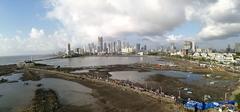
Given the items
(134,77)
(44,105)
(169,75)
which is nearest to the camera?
(44,105)

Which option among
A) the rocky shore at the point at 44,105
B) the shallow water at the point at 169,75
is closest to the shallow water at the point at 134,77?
the shallow water at the point at 169,75

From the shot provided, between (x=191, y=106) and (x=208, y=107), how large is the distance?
240 cm

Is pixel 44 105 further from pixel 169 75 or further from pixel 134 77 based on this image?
pixel 169 75

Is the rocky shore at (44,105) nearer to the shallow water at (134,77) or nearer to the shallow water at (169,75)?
the shallow water at (134,77)

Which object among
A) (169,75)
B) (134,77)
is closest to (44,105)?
(134,77)

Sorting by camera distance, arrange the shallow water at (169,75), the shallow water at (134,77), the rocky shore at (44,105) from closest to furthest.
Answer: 1. the rocky shore at (44,105)
2. the shallow water at (169,75)
3. the shallow water at (134,77)

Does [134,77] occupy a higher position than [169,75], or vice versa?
[169,75]

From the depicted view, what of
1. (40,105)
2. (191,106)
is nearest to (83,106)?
(40,105)

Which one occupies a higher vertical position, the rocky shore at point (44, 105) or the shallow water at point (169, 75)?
the shallow water at point (169, 75)

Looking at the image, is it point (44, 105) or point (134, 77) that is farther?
point (134, 77)

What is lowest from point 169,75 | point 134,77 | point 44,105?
point 44,105

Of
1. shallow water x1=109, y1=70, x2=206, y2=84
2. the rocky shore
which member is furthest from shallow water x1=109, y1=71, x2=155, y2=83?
the rocky shore

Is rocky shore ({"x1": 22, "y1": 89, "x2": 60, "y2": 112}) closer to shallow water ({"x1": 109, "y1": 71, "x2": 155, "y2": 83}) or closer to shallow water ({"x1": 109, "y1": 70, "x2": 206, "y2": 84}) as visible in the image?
shallow water ({"x1": 109, "y1": 71, "x2": 155, "y2": 83})

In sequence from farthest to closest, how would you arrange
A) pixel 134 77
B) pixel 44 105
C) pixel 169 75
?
pixel 169 75 < pixel 134 77 < pixel 44 105
